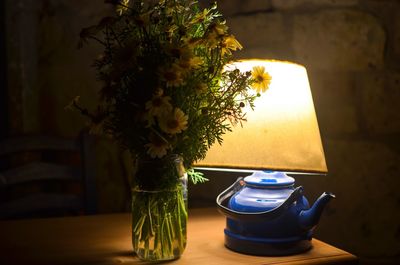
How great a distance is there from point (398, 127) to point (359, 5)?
0.38 metres

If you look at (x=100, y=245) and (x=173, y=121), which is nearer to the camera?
(x=173, y=121)

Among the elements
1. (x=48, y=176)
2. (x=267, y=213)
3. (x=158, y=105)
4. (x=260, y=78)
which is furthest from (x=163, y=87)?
(x=48, y=176)

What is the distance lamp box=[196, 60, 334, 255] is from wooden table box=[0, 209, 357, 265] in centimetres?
4

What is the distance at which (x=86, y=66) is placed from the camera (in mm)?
1791

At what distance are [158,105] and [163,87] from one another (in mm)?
61

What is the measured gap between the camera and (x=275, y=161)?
3.76 ft

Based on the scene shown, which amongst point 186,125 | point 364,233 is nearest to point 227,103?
point 186,125

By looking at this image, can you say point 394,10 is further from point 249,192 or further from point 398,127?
point 249,192

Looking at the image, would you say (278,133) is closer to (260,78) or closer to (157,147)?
(260,78)

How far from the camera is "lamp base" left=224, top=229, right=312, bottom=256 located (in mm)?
1152

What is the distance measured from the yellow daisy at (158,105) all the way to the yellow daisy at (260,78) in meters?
0.22

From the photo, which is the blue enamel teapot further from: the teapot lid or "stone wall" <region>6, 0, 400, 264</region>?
"stone wall" <region>6, 0, 400, 264</region>

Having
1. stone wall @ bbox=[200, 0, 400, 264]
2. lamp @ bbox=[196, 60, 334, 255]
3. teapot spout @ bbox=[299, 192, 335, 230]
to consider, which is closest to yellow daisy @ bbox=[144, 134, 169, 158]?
lamp @ bbox=[196, 60, 334, 255]

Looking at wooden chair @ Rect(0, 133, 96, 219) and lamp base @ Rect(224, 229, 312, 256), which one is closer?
lamp base @ Rect(224, 229, 312, 256)
